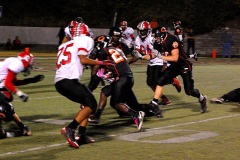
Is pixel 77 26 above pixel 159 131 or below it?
above

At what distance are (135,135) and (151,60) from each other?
150 inches

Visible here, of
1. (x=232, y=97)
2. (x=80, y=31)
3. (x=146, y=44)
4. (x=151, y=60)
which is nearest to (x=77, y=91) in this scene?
(x=80, y=31)

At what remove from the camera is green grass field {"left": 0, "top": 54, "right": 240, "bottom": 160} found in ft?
21.4

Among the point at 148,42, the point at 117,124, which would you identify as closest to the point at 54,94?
the point at 148,42

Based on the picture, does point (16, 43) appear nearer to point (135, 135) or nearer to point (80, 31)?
point (135, 135)

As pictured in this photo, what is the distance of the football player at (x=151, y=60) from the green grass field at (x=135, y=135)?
1.96 ft

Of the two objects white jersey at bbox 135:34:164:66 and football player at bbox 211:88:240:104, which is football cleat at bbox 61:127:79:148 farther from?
football player at bbox 211:88:240:104

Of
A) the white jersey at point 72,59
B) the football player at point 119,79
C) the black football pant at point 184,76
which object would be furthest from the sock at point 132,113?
the black football pant at point 184,76

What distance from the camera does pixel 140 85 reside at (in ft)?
49.3

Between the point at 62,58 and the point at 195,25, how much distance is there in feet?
98.1

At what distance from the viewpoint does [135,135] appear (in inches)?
307

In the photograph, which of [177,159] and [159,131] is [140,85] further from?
[177,159]

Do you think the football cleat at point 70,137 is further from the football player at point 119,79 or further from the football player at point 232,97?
the football player at point 232,97

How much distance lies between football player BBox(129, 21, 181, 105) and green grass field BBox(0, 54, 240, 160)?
598 millimetres
